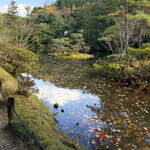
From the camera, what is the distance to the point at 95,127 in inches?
248

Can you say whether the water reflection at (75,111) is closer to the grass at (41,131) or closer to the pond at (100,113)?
the pond at (100,113)

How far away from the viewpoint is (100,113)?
24.4 ft

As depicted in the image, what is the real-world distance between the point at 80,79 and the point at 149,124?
7.64 meters

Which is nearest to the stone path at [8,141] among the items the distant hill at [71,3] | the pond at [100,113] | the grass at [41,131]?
the grass at [41,131]

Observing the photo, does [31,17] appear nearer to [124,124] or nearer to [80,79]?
[80,79]

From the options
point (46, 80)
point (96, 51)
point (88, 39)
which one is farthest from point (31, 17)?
point (46, 80)

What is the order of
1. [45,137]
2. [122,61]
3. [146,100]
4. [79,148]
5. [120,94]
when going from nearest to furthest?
[45,137] < [79,148] < [146,100] < [120,94] < [122,61]

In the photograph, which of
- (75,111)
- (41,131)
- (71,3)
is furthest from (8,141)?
(71,3)

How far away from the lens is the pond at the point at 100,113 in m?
5.44

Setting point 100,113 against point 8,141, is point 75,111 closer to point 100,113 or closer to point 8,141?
point 100,113

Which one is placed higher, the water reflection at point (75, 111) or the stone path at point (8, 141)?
the stone path at point (8, 141)

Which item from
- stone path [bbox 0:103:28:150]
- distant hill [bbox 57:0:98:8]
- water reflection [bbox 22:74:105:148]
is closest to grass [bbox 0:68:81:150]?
stone path [bbox 0:103:28:150]

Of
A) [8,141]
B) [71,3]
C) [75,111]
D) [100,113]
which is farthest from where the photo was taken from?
[71,3]

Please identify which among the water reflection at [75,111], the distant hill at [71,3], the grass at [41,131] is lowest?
the water reflection at [75,111]
